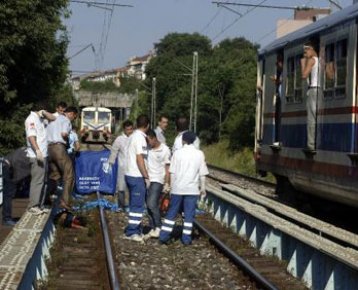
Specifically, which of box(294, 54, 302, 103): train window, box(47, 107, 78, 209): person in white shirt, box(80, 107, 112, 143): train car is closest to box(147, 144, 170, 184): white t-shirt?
box(47, 107, 78, 209): person in white shirt

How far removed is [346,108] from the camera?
1177 centimetres

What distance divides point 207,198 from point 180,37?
104 m

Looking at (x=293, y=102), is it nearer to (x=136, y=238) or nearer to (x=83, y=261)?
(x=136, y=238)

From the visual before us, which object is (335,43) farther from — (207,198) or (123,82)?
(123,82)

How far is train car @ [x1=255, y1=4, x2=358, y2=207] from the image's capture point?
38.2 feet

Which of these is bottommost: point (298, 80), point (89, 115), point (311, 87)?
point (89, 115)

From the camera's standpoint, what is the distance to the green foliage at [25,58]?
22438 mm

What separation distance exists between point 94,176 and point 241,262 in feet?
31.8

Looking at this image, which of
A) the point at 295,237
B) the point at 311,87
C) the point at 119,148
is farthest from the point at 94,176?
the point at 295,237

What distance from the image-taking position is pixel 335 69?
490 inches

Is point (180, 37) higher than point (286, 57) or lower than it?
higher

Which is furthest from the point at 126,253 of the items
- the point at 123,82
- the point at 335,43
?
the point at 123,82

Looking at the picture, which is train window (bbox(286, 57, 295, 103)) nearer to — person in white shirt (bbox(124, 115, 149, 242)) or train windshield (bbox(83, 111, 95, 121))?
person in white shirt (bbox(124, 115, 149, 242))

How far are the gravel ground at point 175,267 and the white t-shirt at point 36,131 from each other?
185 cm
